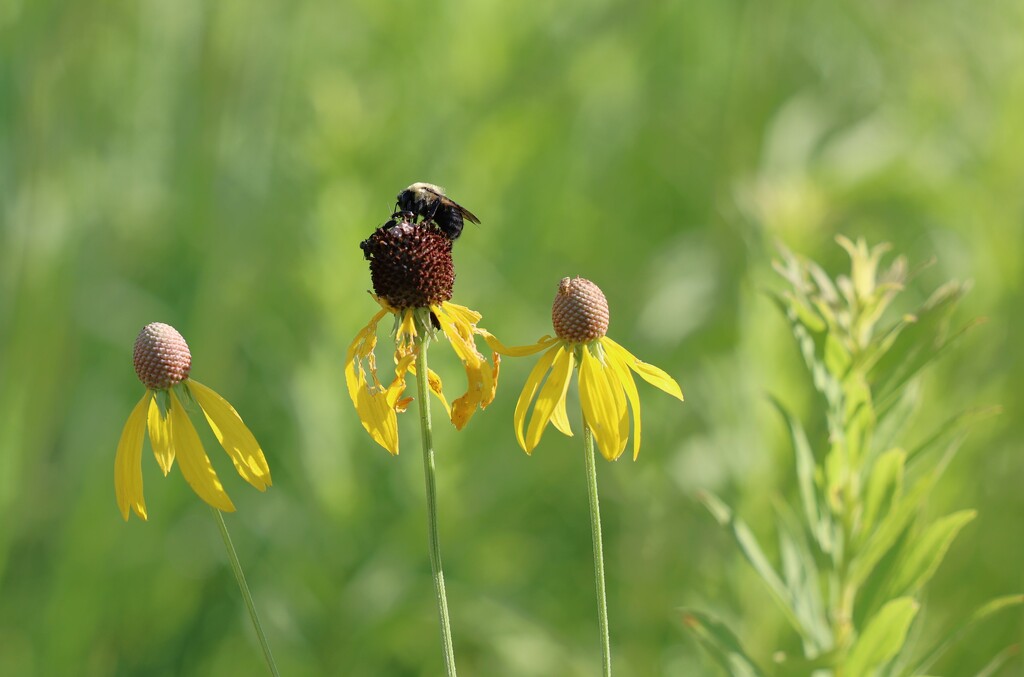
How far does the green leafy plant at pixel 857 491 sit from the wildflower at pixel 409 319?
0.21 meters

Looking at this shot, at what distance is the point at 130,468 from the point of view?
2.18 ft

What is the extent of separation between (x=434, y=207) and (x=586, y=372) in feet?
0.77

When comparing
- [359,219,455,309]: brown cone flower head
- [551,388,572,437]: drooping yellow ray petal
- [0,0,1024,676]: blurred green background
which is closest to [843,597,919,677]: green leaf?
[551,388,572,437]: drooping yellow ray petal

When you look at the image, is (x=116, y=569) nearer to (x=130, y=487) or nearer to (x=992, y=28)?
(x=130, y=487)

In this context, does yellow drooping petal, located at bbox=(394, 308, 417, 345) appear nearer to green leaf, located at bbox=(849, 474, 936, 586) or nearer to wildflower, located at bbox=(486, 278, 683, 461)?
wildflower, located at bbox=(486, 278, 683, 461)

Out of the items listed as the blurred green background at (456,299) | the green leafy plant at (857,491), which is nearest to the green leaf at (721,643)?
the green leafy plant at (857,491)

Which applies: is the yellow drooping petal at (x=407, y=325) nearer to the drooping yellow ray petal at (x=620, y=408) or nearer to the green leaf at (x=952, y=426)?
the drooping yellow ray petal at (x=620, y=408)

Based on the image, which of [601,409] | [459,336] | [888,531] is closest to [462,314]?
[459,336]

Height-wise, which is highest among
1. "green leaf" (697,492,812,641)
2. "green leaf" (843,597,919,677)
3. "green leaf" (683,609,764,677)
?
"green leaf" (697,492,812,641)

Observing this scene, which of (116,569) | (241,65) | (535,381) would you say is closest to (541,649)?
(116,569)

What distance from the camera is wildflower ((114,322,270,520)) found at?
646mm

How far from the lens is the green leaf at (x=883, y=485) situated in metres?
0.79

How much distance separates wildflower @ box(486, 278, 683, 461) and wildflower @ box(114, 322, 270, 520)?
165mm

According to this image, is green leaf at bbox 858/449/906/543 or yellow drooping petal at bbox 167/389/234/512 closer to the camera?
yellow drooping petal at bbox 167/389/234/512
